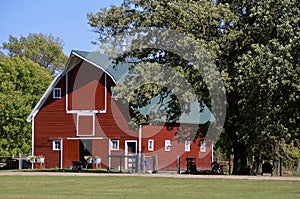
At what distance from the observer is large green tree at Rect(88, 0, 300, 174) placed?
3022cm

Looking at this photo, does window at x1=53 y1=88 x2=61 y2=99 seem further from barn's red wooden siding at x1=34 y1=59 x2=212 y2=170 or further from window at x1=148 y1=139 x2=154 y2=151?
window at x1=148 y1=139 x2=154 y2=151

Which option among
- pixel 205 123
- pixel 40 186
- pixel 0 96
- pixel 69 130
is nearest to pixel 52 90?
pixel 69 130

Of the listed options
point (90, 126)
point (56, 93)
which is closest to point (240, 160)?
point (90, 126)

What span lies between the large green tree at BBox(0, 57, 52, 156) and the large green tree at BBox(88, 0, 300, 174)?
25.4m

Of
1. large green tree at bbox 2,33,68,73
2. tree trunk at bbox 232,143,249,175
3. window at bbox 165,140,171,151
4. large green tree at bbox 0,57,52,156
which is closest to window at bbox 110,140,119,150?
window at bbox 165,140,171,151

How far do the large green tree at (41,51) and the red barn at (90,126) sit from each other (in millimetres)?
42358

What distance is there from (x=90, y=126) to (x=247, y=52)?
1915 cm

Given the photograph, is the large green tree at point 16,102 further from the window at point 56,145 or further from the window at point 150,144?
the window at point 150,144

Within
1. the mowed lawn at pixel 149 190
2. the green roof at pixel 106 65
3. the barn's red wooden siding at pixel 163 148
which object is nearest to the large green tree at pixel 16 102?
the green roof at pixel 106 65

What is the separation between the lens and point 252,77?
30172mm

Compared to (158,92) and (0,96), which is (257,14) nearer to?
(158,92)

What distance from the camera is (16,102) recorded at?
56656 mm

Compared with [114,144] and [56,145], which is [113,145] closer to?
[114,144]

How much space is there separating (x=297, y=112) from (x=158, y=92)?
7.05 m
